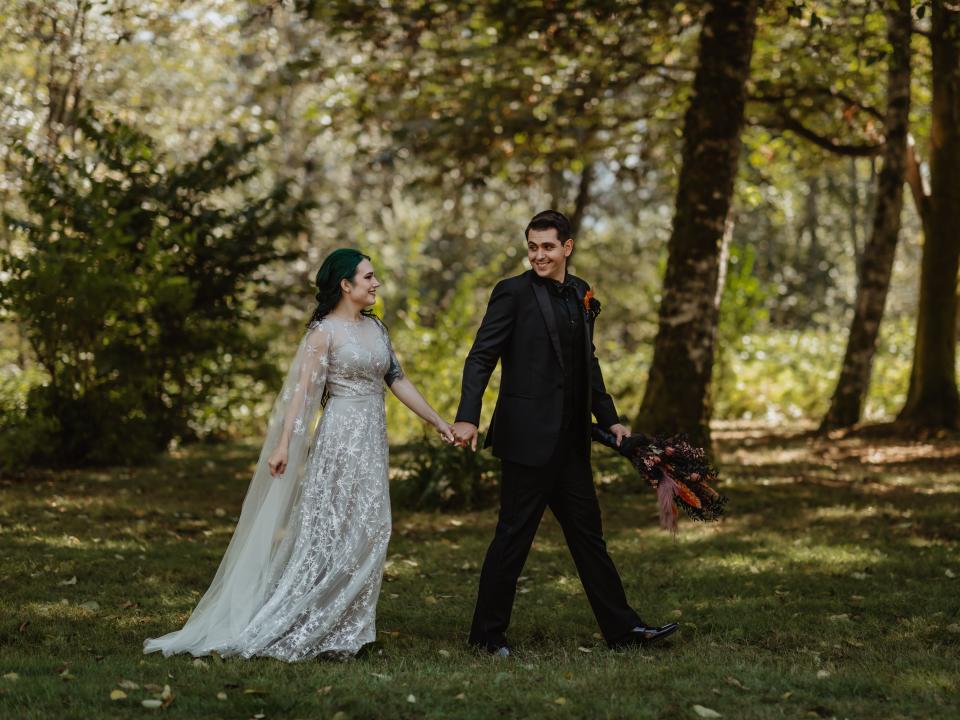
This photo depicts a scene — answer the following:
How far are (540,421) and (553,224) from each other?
3.22ft

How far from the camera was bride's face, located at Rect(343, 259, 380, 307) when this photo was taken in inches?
225

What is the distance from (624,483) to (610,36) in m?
6.84

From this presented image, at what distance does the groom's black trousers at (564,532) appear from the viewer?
5504mm

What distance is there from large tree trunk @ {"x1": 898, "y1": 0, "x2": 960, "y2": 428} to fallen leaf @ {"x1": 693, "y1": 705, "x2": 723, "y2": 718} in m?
12.1

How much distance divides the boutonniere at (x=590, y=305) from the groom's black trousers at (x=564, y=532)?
2.04 ft

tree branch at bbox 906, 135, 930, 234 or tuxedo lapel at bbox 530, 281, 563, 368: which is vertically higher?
tree branch at bbox 906, 135, 930, 234

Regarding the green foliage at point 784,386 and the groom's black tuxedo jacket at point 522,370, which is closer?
the groom's black tuxedo jacket at point 522,370

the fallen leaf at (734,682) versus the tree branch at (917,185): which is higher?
the tree branch at (917,185)

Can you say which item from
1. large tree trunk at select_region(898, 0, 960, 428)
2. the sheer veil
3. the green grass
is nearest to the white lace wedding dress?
the sheer veil

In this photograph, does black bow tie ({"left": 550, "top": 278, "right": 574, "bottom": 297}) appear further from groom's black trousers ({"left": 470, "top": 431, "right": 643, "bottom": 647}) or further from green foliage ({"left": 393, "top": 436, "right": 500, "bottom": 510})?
green foliage ({"left": 393, "top": 436, "right": 500, "bottom": 510})

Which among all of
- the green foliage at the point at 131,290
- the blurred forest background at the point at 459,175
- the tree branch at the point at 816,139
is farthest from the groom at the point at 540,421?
the tree branch at the point at 816,139

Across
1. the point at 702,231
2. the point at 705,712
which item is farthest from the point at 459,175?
the point at 705,712

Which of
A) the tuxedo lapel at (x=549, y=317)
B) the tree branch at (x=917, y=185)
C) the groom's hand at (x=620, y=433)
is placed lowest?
the groom's hand at (x=620, y=433)

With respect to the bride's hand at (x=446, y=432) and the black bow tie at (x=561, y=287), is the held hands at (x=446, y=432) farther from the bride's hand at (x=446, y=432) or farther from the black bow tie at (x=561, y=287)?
the black bow tie at (x=561, y=287)
